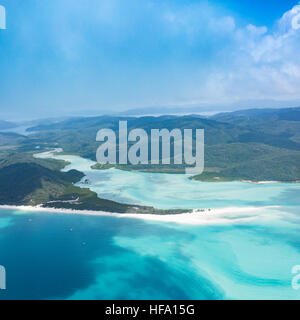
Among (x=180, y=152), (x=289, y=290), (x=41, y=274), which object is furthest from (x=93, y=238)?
(x=180, y=152)

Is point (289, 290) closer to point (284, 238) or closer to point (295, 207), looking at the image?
point (284, 238)

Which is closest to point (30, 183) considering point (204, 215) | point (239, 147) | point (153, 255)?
point (204, 215)

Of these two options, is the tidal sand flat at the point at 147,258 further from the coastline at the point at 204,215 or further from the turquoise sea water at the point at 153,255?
the coastline at the point at 204,215

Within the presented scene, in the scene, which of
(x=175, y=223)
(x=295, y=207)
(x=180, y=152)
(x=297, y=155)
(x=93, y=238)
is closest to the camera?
(x=93, y=238)

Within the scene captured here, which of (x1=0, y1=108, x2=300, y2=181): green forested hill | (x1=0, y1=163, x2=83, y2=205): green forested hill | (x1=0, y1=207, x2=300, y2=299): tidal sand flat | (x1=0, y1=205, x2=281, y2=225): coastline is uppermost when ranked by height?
(x1=0, y1=108, x2=300, y2=181): green forested hill

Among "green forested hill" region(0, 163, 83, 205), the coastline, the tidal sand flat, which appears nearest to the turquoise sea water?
the tidal sand flat

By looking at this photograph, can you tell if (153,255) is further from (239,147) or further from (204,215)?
(239,147)

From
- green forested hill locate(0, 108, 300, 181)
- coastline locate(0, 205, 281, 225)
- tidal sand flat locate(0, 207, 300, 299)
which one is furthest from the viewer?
green forested hill locate(0, 108, 300, 181)

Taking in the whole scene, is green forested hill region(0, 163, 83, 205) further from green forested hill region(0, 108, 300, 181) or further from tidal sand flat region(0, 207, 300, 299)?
green forested hill region(0, 108, 300, 181)
